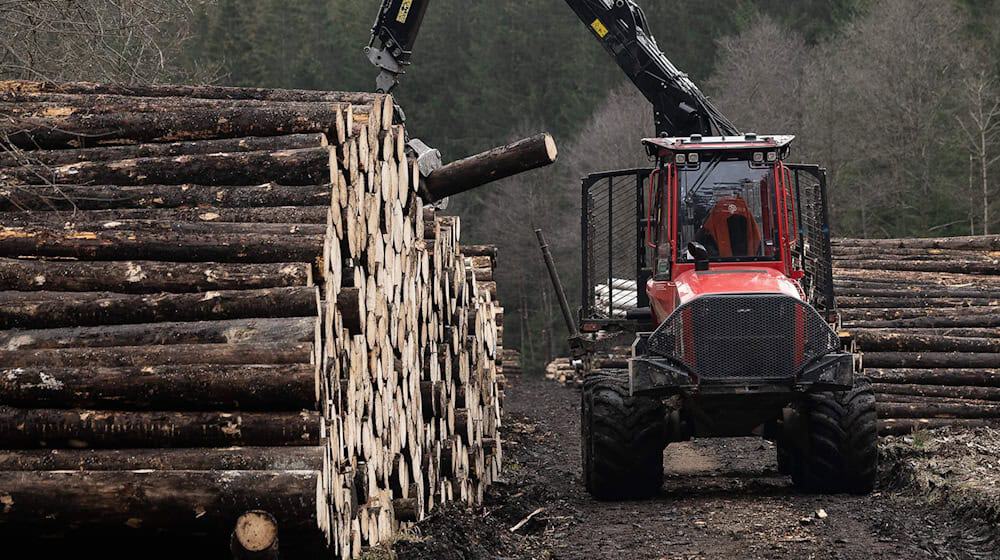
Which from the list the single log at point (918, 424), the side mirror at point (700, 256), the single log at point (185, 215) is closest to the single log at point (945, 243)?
the single log at point (918, 424)

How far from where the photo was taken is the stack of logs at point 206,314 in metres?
6.94

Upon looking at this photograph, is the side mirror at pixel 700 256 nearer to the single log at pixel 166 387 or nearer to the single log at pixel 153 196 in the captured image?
the single log at pixel 153 196

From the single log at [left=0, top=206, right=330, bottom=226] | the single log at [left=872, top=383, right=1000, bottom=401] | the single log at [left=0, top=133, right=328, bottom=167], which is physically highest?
the single log at [left=0, top=133, right=328, bottom=167]

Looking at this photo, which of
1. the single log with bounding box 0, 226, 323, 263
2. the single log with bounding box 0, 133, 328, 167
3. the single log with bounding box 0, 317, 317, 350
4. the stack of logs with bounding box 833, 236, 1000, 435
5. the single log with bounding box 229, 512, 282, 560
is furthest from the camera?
the stack of logs with bounding box 833, 236, 1000, 435

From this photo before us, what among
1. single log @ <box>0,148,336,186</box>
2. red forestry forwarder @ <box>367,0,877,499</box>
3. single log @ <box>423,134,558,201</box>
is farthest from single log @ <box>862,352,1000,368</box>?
single log @ <box>0,148,336,186</box>

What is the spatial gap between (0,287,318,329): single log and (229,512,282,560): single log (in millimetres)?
1278

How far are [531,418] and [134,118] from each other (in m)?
15.2

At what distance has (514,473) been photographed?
1595 centimetres

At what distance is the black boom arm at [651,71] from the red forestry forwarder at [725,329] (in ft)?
7.80

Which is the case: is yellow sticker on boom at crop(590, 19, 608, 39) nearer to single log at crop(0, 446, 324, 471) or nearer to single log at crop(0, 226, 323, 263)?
single log at crop(0, 226, 323, 263)

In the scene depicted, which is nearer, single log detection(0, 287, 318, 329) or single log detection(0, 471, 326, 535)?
single log detection(0, 471, 326, 535)

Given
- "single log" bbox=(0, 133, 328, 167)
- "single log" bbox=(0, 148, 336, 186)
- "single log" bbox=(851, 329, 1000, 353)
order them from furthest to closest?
"single log" bbox=(851, 329, 1000, 353) → "single log" bbox=(0, 133, 328, 167) → "single log" bbox=(0, 148, 336, 186)

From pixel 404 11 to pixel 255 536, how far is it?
10591 mm

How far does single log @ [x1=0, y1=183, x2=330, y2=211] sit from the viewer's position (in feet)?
27.4
